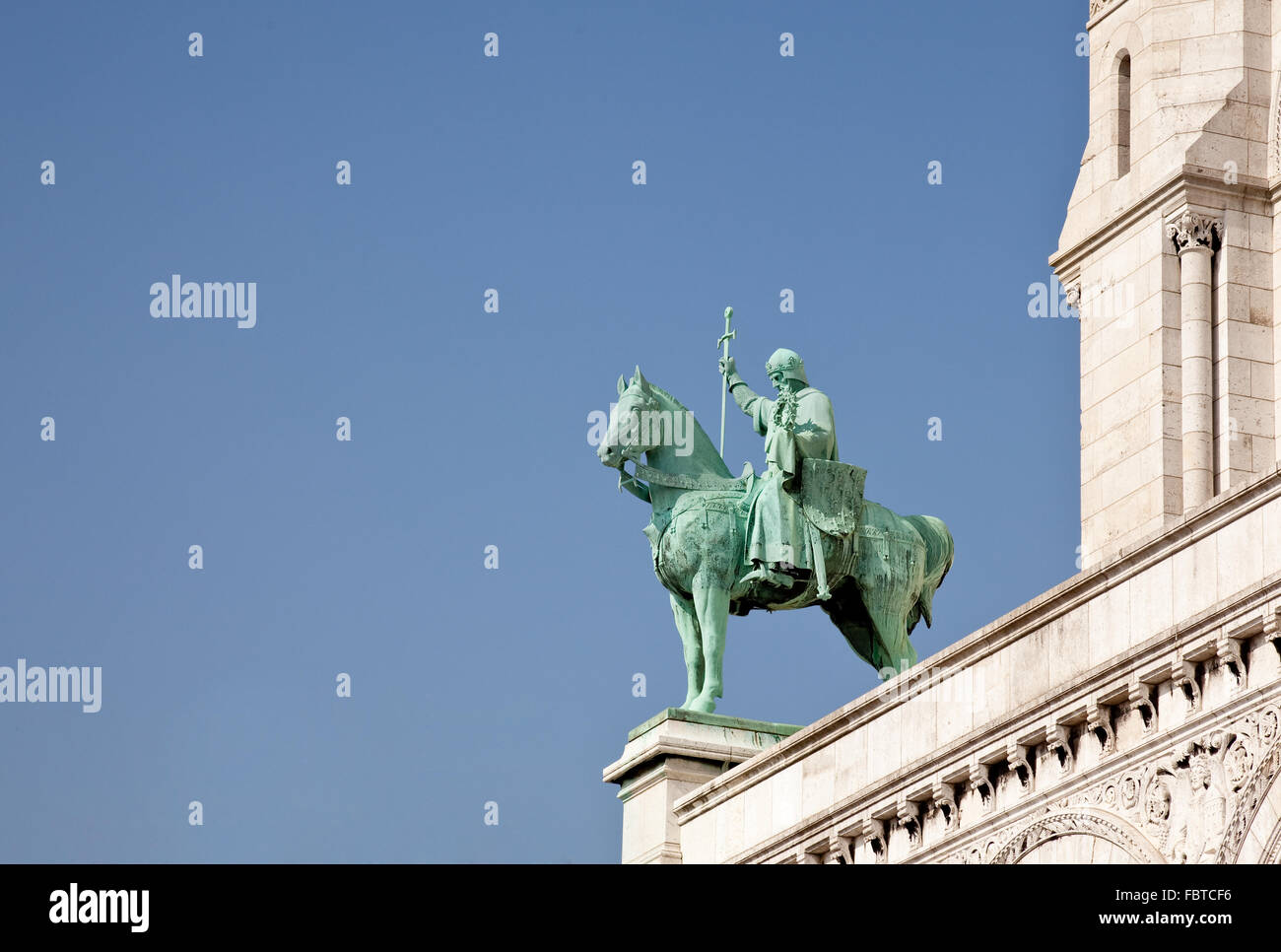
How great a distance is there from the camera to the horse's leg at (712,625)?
31.1 meters

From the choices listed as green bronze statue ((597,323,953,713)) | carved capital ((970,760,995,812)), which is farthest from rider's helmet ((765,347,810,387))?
carved capital ((970,760,995,812))

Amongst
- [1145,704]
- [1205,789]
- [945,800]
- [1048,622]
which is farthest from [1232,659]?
[945,800]

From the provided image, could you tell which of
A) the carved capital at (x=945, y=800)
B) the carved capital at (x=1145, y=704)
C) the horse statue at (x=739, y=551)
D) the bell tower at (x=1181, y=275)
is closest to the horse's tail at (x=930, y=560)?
the horse statue at (x=739, y=551)

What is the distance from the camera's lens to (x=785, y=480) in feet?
103

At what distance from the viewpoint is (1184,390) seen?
28938mm

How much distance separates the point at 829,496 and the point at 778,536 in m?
0.80

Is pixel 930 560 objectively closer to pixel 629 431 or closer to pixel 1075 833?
pixel 629 431

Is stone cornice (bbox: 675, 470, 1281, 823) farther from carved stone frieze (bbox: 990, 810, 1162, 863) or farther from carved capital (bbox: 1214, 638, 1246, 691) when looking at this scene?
carved stone frieze (bbox: 990, 810, 1162, 863)

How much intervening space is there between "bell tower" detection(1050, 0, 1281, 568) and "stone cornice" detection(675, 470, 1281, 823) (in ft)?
15.5

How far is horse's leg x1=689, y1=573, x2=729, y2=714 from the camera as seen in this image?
31.1m

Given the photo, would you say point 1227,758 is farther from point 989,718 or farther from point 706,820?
point 706,820
